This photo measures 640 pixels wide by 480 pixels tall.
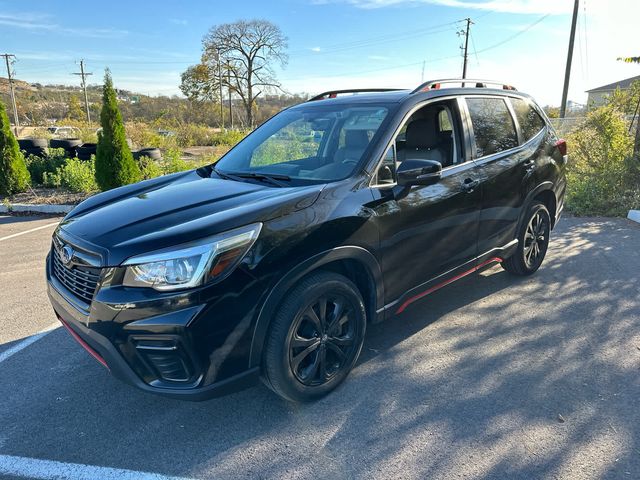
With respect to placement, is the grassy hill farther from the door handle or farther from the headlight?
the headlight

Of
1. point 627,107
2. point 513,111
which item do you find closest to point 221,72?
point 627,107

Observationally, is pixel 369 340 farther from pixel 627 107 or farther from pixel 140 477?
pixel 627 107

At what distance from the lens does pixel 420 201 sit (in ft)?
10.4

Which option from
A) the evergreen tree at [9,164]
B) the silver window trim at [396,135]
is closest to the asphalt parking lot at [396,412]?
the silver window trim at [396,135]

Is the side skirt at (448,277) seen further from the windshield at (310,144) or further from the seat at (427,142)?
the windshield at (310,144)

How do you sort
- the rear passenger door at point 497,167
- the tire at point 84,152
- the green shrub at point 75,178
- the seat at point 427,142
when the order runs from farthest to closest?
the tire at point 84,152
the green shrub at point 75,178
the rear passenger door at point 497,167
the seat at point 427,142

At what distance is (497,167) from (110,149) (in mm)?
7684

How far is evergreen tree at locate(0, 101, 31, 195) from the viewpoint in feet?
32.1

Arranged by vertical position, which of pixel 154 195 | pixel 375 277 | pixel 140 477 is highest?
pixel 154 195

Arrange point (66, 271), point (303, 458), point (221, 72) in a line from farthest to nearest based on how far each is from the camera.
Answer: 1. point (221, 72)
2. point (66, 271)
3. point (303, 458)

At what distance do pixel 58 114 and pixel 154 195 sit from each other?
8159 cm

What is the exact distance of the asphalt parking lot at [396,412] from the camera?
2354 mm

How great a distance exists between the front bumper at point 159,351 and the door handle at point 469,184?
2152 mm

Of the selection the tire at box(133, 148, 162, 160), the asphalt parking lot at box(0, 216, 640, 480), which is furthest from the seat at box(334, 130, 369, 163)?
the tire at box(133, 148, 162, 160)
